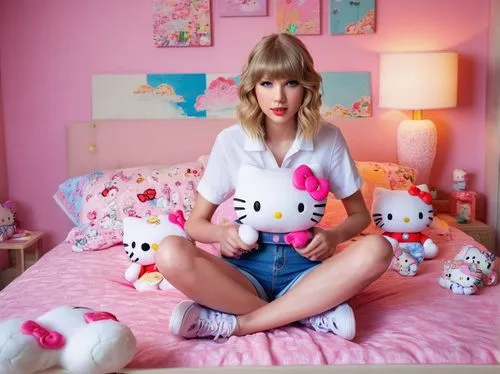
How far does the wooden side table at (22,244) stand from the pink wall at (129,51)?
0.38 meters

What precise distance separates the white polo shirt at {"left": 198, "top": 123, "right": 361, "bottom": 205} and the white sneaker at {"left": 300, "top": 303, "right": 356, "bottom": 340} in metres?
0.39

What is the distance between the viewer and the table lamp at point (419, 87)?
3109 millimetres

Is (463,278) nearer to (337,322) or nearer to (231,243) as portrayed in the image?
(337,322)

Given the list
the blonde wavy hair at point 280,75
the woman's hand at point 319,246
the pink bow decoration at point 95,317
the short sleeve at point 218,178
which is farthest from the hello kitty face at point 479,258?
the pink bow decoration at point 95,317

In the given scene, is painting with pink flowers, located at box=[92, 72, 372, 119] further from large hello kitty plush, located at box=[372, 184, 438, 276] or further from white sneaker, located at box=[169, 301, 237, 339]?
white sneaker, located at box=[169, 301, 237, 339]

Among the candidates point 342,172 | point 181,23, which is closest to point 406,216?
point 342,172

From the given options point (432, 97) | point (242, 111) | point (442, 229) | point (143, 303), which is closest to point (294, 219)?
point (242, 111)

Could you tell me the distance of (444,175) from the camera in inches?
137

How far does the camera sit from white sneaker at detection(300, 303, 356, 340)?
1642 millimetres

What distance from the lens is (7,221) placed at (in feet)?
10.5

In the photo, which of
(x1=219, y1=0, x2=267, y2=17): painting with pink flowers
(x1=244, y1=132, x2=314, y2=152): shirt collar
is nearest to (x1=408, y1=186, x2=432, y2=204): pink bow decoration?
(x1=244, y1=132, x2=314, y2=152): shirt collar

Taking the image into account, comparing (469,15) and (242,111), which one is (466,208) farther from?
(242,111)

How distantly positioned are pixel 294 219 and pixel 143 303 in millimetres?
566

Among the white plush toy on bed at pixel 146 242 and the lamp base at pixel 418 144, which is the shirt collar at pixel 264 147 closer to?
the white plush toy on bed at pixel 146 242
